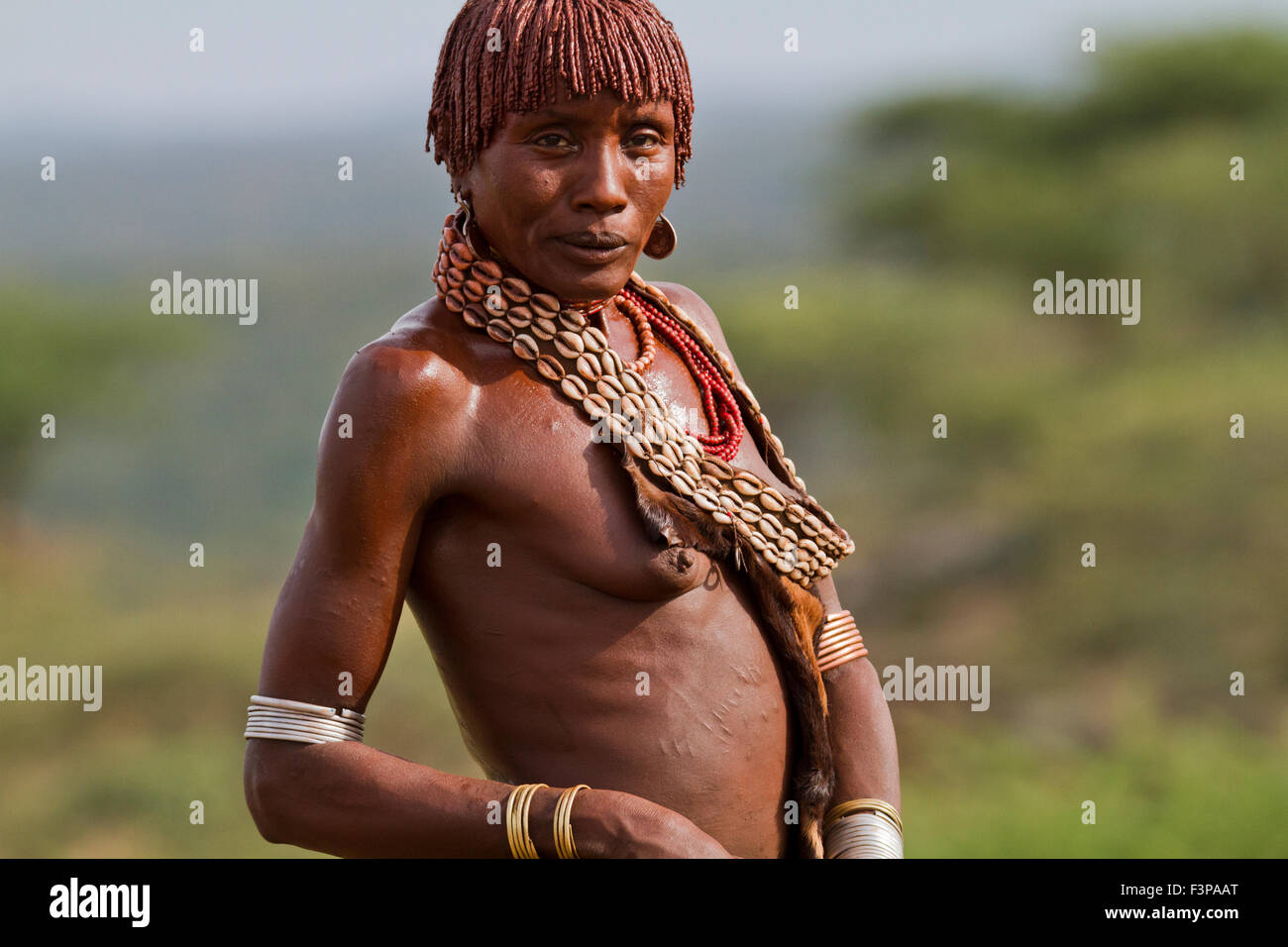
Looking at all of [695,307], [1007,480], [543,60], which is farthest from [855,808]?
[1007,480]

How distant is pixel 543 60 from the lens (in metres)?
→ 2.26

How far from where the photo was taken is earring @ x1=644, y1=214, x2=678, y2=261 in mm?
2576

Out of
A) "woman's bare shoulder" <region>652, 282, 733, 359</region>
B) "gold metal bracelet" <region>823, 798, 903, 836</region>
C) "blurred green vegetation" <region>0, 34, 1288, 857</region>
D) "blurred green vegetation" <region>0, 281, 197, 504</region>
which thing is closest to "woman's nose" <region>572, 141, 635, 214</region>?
"woman's bare shoulder" <region>652, 282, 733, 359</region>

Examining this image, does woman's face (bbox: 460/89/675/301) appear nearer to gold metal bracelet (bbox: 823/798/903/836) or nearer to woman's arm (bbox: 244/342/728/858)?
woman's arm (bbox: 244/342/728/858)

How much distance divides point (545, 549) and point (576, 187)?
52 centimetres

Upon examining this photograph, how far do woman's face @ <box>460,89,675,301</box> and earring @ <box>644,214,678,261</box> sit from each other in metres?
0.18

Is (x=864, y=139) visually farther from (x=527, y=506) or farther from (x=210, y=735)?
(x=527, y=506)

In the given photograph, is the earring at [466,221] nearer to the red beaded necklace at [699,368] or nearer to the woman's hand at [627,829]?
the red beaded necklace at [699,368]

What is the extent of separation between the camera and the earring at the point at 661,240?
2.58 m

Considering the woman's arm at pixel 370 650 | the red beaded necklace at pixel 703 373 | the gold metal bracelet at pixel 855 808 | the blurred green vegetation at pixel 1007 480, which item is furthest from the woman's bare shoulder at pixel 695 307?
the blurred green vegetation at pixel 1007 480

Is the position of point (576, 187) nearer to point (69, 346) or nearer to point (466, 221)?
point (466, 221)

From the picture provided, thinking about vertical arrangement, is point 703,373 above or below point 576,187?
below

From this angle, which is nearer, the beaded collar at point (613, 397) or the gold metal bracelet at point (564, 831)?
the gold metal bracelet at point (564, 831)

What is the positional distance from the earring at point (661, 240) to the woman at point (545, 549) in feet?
0.38
